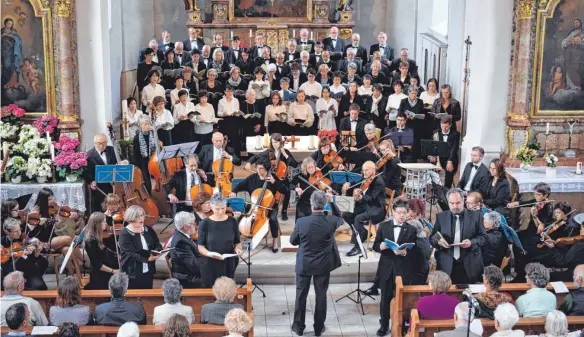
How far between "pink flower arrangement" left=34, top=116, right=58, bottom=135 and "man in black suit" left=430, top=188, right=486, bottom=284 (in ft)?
18.8

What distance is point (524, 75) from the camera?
12.9 meters

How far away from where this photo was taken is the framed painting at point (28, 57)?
12.5 meters

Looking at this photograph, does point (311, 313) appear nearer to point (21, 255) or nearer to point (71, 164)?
point (21, 255)

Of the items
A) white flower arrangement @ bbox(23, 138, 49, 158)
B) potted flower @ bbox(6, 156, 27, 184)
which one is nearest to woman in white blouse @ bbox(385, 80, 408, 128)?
white flower arrangement @ bbox(23, 138, 49, 158)

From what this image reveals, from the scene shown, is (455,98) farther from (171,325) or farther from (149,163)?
(171,325)

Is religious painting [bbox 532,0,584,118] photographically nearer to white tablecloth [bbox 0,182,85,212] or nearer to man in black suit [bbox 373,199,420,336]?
man in black suit [bbox 373,199,420,336]

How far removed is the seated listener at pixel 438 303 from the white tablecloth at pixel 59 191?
546 centimetres

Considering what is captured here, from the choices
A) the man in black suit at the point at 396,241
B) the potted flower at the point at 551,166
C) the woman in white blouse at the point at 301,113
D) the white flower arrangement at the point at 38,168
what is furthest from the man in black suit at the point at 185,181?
the potted flower at the point at 551,166

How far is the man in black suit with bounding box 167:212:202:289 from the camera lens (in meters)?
9.12

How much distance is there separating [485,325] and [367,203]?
11.8ft

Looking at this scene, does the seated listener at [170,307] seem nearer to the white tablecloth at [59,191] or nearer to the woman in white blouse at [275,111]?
the white tablecloth at [59,191]

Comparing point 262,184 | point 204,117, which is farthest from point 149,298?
point 204,117

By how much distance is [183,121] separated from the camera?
558 inches

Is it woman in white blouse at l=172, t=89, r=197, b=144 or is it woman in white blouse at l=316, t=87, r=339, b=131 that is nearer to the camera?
woman in white blouse at l=172, t=89, r=197, b=144
